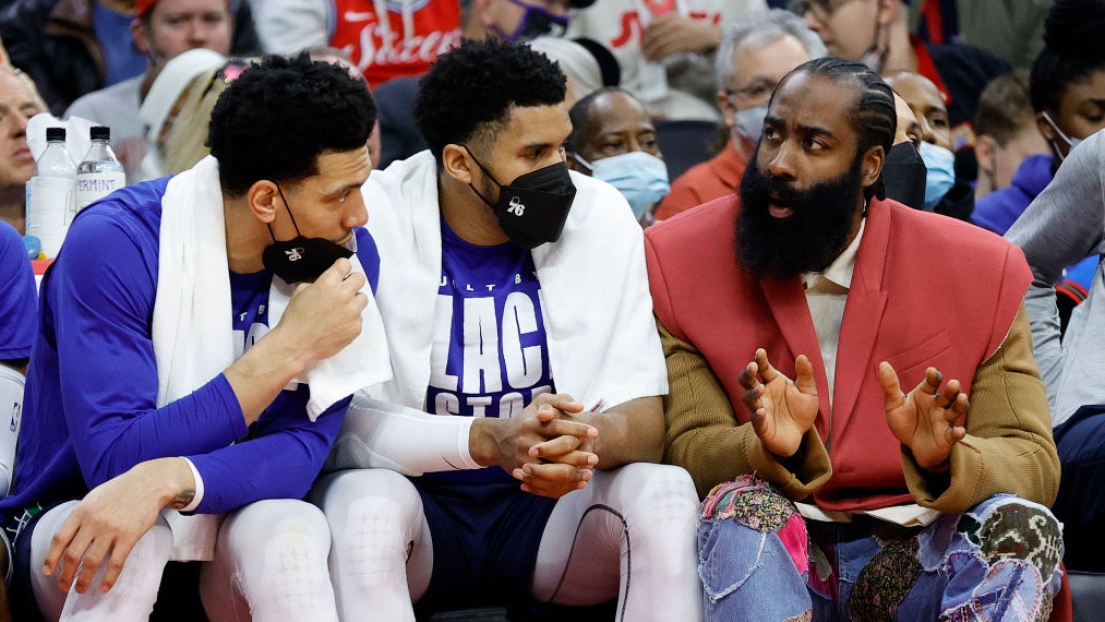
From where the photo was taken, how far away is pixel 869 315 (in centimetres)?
294

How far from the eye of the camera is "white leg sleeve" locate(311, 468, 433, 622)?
8.38 feet

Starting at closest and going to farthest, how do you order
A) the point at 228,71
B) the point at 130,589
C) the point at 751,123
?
the point at 130,589, the point at 228,71, the point at 751,123

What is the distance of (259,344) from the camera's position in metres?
2.61

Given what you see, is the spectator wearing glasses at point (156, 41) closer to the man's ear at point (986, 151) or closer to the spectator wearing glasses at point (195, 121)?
the spectator wearing glasses at point (195, 121)

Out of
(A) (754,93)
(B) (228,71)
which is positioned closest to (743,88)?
(A) (754,93)

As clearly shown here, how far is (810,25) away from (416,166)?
286 cm

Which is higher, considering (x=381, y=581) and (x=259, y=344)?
(x=259, y=344)

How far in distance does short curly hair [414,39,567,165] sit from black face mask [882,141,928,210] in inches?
42.3

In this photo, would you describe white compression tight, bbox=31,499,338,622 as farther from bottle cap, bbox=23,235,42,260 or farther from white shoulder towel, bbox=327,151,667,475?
bottle cap, bbox=23,235,42,260

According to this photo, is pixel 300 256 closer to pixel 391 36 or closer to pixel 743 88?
pixel 743 88

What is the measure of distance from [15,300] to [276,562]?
3.28ft

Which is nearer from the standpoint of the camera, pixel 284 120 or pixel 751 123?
pixel 284 120

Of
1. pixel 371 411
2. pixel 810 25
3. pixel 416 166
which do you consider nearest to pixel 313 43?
pixel 810 25

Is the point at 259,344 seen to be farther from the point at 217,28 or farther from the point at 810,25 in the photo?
the point at 810,25
